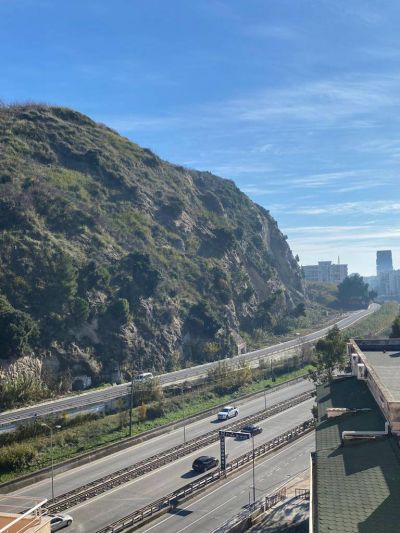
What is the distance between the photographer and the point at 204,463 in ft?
146

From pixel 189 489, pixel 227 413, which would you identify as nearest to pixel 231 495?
pixel 189 489

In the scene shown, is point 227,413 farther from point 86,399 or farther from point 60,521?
point 60,521

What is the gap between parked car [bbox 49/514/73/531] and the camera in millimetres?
32650

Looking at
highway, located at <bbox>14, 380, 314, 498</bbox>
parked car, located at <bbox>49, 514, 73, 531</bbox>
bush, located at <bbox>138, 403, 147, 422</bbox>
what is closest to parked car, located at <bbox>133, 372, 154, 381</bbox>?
bush, located at <bbox>138, 403, 147, 422</bbox>

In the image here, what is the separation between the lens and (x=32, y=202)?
88188mm

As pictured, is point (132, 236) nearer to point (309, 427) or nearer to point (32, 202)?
point (32, 202)

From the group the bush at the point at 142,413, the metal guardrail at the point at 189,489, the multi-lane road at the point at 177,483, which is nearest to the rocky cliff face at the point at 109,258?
the bush at the point at 142,413

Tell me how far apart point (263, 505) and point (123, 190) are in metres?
91.3

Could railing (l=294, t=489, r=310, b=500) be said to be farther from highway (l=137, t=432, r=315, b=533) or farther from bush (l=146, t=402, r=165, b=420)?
bush (l=146, t=402, r=165, b=420)

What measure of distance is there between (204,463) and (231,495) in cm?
683

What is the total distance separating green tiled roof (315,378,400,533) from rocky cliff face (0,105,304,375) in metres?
48.4

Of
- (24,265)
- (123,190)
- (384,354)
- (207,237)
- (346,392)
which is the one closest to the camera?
(346,392)

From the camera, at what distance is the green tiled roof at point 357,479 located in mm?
15998

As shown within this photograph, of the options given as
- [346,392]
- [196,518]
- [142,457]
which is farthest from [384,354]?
[142,457]
